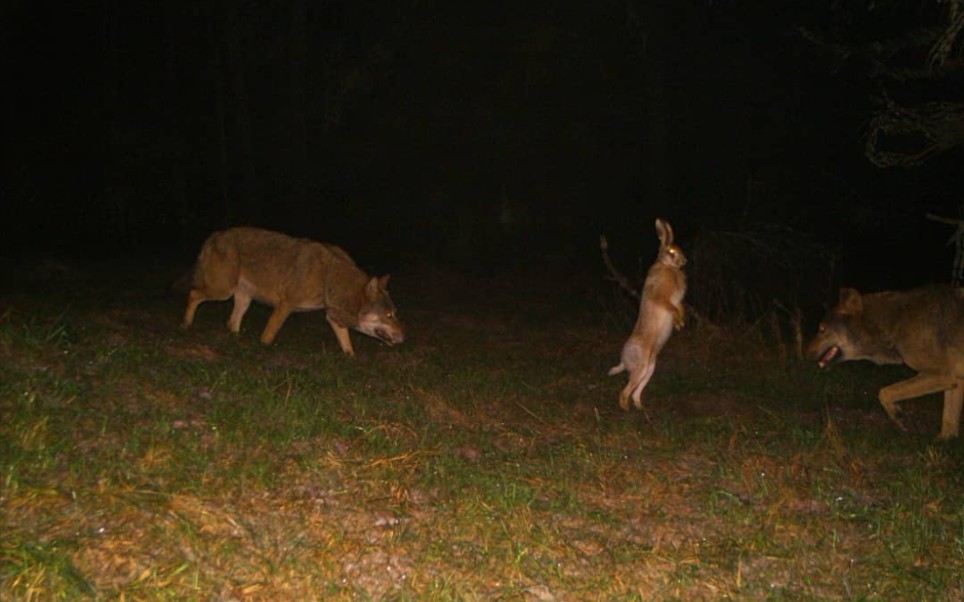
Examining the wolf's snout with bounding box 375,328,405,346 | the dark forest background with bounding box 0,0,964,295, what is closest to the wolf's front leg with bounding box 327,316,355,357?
the wolf's snout with bounding box 375,328,405,346

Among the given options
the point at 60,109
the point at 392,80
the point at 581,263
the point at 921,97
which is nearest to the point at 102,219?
the point at 60,109

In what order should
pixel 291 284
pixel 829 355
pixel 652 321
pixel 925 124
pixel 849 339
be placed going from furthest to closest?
pixel 291 284 < pixel 829 355 < pixel 849 339 < pixel 652 321 < pixel 925 124

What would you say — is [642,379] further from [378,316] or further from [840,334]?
[378,316]

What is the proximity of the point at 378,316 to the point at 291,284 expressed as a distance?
108 centimetres

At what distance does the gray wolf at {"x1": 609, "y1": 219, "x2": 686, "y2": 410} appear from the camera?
953cm

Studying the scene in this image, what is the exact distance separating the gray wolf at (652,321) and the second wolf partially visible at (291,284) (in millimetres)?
3284

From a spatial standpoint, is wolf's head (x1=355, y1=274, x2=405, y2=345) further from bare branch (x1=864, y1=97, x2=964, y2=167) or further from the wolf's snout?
bare branch (x1=864, y1=97, x2=964, y2=167)

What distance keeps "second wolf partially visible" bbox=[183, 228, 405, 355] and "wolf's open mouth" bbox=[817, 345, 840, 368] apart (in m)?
4.76

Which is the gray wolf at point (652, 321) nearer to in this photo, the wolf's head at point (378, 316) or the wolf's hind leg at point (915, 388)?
the wolf's hind leg at point (915, 388)

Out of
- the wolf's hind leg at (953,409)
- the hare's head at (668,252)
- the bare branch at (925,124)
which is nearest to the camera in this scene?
the bare branch at (925,124)

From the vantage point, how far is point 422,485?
6.71 meters

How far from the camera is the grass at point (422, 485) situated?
542cm

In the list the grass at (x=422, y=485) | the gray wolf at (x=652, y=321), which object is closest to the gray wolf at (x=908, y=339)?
the grass at (x=422, y=485)

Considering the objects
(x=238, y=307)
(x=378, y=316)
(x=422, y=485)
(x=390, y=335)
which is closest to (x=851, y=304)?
(x=390, y=335)
